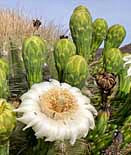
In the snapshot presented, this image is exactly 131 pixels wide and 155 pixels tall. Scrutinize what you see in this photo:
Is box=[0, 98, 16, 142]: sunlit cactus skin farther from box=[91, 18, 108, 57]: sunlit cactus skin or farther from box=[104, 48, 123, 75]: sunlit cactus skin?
box=[91, 18, 108, 57]: sunlit cactus skin

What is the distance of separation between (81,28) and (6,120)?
0.76 metres

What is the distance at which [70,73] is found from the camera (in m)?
1.59

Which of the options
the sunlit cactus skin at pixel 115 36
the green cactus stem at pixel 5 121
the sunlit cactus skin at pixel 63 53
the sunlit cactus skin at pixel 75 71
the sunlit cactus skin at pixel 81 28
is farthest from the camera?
the sunlit cactus skin at pixel 115 36

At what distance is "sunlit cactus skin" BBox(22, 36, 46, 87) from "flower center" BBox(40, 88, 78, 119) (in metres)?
0.31

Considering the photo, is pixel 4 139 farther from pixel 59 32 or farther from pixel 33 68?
pixel 59 32

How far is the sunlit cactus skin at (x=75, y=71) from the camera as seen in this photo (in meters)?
1.57

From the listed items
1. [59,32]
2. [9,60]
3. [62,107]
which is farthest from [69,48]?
[59,32]

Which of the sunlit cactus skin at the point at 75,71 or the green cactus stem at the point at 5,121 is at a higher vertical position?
the sunlit cactus skin at the point at 75,71

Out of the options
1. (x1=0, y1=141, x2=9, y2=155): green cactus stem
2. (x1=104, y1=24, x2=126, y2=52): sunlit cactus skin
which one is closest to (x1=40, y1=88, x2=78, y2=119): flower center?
(x1=0, y1=141, x2=9, y2=155): green cactus stem

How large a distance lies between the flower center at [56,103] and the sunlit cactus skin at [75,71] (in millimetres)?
197

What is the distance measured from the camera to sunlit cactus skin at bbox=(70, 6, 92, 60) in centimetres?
192

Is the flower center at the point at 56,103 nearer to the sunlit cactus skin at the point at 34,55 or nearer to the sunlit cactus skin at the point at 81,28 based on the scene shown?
the sunlit cactus skin at the point at 34,55

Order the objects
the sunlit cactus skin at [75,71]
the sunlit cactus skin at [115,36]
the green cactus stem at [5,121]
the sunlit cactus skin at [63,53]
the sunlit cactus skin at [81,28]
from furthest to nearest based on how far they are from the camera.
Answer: the sunlit cactus skin at [115,36], the sunlit cactus skin at [81,28], the sunlit cactus skin at [63,53], the sunlit cactus skin at [75,71], the green cactus stem at [5,121]

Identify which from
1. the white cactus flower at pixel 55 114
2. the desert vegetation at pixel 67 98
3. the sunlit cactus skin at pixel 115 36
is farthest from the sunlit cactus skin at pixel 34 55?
the sunlit cactus skin at pixel 115 36
